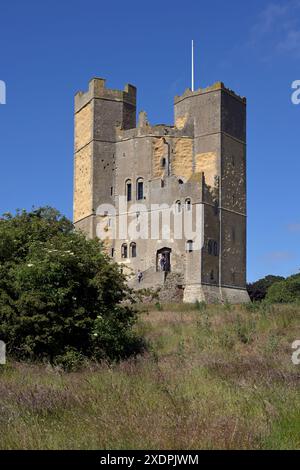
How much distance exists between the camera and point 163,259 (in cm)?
5016

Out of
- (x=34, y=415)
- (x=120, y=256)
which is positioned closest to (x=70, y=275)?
(x=34, y=415)

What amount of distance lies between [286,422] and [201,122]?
4619 cm

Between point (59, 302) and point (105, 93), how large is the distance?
39.1 m

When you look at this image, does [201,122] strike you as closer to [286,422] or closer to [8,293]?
[8,293]

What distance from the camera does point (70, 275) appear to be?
1878 centimetres

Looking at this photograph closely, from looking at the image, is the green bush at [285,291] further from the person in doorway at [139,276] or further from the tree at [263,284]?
the person in doorway at [139,276]

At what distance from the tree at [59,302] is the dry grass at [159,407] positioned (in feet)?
11.4

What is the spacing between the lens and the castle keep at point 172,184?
49.1m

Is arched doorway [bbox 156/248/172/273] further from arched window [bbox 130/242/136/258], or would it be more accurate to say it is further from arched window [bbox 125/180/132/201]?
arched window [bbox 125/180/132/201]

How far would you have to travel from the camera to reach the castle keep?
1932 inches

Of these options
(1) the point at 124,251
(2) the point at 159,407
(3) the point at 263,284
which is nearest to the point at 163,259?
(1) the point at 124,251

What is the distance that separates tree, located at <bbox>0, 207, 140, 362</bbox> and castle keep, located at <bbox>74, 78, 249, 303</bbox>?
91.9ft

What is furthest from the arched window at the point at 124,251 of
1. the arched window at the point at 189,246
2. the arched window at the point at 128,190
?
the arched window at the point at 189,246

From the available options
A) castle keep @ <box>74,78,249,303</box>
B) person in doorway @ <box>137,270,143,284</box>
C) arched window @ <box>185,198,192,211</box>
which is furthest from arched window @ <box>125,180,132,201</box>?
person in doorway @ <box>137,270,143,284</box>
